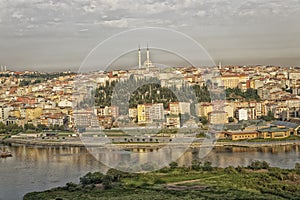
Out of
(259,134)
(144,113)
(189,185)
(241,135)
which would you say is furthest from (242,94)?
(189,185)

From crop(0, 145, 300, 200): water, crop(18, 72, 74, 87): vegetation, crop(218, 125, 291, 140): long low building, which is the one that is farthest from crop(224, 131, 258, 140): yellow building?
crop(18, 72, 74, 87): vegetation

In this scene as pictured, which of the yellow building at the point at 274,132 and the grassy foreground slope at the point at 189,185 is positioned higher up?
the yellow building at the point at 274,132

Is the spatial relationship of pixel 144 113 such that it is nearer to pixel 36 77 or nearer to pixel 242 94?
pixel 242 94

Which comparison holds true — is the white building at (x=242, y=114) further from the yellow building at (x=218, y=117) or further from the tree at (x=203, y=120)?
the tree at (x=203, y=120)

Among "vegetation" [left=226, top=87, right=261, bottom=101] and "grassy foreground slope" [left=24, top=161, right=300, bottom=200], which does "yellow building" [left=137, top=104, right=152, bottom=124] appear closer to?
"vegetation" [left=226, top=87, right=261, bottom=101]

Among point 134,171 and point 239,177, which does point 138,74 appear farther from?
point 239,177

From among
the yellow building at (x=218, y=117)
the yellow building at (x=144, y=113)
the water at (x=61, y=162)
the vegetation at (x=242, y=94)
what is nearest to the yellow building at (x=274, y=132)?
the water at (x=61, y=162)

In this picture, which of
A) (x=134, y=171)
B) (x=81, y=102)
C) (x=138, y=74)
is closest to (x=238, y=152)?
(x=138, y=74)
